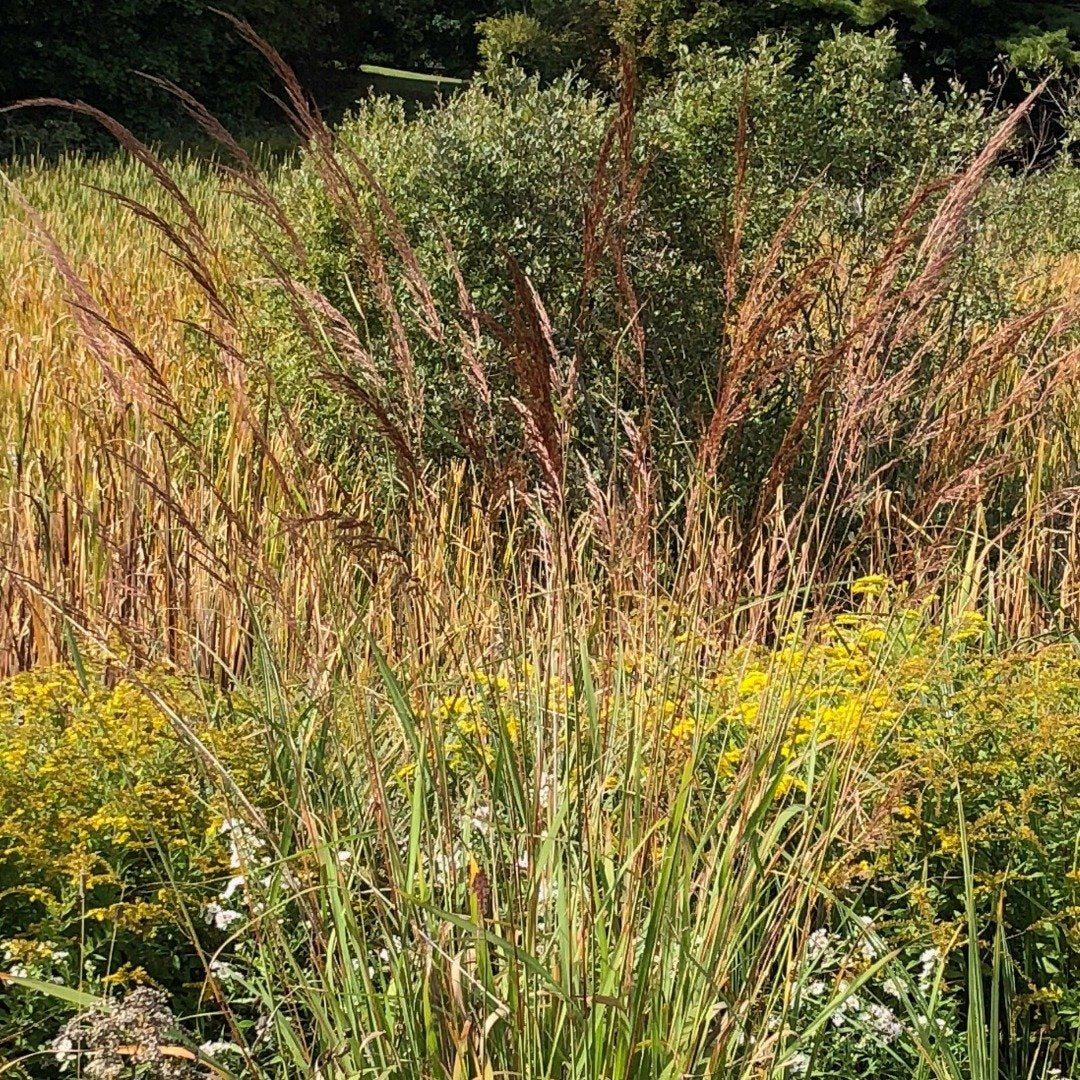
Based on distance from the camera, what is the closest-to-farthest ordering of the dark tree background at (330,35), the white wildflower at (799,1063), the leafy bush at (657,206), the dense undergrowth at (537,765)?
the dense undergrowth at (537,765)
the white wildflower at (799,1063)
the leafy bush at (657,206)
the dark tree background at (330,35)

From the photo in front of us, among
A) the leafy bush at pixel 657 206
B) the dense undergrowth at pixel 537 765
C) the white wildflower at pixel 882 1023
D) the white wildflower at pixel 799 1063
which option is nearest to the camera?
the dense undergrowth at pixel 537 765

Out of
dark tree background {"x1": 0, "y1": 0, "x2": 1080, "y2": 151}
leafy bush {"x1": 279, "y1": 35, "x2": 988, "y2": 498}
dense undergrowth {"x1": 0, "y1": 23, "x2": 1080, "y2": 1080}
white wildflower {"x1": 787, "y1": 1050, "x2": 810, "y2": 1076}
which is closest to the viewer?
dense undergrowth {"x1": 0, "y1": 23, "x2": 1080, "y2": 1080}

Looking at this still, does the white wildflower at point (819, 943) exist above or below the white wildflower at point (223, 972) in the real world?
above

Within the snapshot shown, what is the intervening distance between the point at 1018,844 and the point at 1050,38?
66.2 feet

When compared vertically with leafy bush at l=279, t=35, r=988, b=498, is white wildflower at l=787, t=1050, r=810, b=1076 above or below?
below

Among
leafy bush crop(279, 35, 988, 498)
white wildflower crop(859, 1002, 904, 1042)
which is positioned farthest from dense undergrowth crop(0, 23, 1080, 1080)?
leafy bush crop(279, 35, 988, 498)

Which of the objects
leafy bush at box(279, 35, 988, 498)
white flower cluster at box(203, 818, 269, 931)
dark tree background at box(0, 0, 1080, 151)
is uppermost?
dark tree background at box(0, 0, 1080, 151)

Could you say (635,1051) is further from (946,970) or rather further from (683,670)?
(946,970)

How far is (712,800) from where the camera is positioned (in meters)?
1.66

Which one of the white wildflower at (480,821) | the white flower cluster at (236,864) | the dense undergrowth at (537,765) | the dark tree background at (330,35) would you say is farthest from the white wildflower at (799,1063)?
the dark tree background at (330,35)

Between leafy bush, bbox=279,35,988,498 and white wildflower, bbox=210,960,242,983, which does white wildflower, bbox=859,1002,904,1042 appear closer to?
white wildflower, bbox=210,960,242,983

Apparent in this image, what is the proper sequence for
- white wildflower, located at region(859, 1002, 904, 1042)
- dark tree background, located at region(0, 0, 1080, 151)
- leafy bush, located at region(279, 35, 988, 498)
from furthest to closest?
1. dark tree background, located at region(0, 0, 1080, 151)
2. leafy bush, located at region(279, 35, 988, 498)
3. white wildflower, located at region(859, 1002, 904, 1042)

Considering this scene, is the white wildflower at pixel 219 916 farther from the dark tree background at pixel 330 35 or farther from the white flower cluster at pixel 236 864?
the dark tree background at pixel 330 35

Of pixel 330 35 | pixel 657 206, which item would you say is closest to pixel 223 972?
pixel 657 206
